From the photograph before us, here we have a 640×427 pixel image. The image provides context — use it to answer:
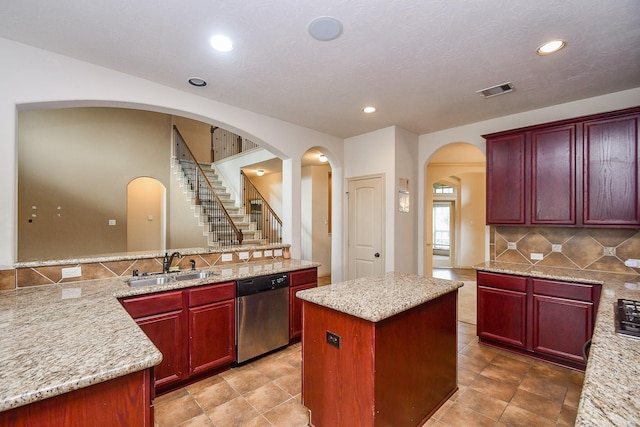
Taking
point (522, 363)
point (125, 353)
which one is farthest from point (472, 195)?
point (125, 353)

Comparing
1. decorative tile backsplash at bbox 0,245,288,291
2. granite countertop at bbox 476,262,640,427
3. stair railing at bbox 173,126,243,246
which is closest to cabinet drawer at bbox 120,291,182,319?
decorative tile backsplash at bbox 0,245,288,291

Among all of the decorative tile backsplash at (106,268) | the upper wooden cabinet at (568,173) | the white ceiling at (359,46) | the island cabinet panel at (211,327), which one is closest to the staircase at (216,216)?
the decorative tile backsplash at (106,268)

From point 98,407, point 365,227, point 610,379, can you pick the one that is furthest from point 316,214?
point 610,379

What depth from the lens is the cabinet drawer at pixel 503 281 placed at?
3096 mm

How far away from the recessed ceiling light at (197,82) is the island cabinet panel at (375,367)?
7.94 ft

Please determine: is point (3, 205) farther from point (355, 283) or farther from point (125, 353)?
point (355, 283)

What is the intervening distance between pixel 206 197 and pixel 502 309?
653cm

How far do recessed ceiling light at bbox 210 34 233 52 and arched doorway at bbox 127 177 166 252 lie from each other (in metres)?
6.89

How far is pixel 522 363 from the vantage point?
300cm

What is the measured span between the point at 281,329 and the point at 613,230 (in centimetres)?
376

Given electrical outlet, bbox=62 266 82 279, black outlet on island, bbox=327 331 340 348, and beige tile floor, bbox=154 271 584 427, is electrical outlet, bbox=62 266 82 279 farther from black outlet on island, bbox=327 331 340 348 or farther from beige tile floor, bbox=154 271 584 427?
black outlet on island, bbox=327 331 340 348

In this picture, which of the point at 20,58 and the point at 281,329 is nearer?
the point at 20,58

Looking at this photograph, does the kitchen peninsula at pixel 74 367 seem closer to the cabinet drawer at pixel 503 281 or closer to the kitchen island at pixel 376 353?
the kitchen island at pixel 376 353

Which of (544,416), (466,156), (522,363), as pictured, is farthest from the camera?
(466,156)
